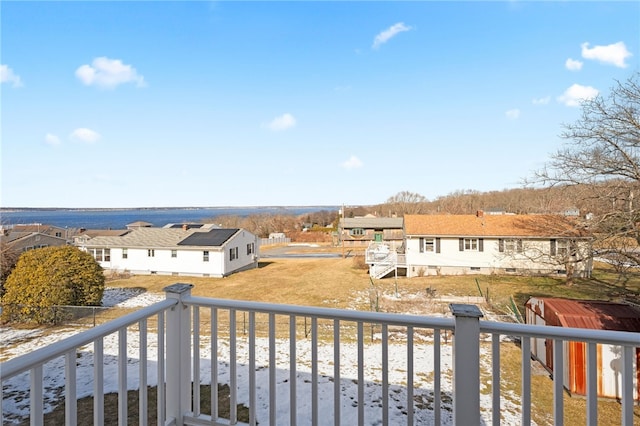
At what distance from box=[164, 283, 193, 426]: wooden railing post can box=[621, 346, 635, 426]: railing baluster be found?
78.5 inches

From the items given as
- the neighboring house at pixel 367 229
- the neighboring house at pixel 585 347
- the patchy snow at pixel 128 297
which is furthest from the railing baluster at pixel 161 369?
the neighboring house at pixel 367 229

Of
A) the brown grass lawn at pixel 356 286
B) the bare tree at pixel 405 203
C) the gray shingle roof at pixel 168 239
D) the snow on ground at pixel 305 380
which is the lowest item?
the brown grass lawn at pixel 356 286

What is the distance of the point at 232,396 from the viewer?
72.0 inches

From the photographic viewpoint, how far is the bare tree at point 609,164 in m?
7.58

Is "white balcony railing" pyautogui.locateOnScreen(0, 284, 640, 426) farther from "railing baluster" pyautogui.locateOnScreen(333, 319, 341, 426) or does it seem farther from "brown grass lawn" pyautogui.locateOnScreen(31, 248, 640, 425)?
"brown grass lawn" pyautogui.locateOnScreen(31, 248, 640, 425)

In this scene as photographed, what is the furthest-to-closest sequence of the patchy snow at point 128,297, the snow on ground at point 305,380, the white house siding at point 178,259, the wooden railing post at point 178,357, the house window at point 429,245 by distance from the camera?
the white house siding at point 178,259, the house window at point 429,245, the patchy snow at point 128,297, the snow on ground at point 305,380, the wooden railing post at point 178,357

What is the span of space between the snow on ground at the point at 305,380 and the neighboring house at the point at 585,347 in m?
0.96

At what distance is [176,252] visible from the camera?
16062mm

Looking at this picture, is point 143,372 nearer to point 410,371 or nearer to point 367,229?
point 410,371

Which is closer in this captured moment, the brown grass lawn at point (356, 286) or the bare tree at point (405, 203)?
the brown grass lawn at point (356, 286)

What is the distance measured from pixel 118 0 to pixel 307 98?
7.05 m

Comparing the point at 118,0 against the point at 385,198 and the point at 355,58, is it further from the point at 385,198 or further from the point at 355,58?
the point at 385,198

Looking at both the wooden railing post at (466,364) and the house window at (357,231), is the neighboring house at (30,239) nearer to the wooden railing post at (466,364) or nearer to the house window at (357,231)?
the wooden railing post at (466,364)

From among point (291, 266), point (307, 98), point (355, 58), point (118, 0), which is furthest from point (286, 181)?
point (118, 0)
